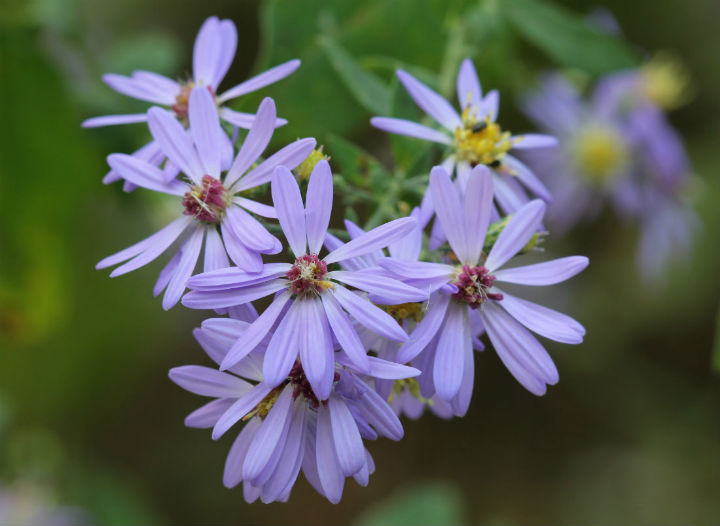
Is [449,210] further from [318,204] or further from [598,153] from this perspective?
[598,153]

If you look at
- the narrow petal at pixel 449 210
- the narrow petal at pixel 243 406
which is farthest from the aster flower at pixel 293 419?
the narrow petal at pixel 449 210

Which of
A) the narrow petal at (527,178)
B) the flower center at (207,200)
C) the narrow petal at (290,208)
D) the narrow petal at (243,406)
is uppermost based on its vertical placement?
the narrow petal at (527,178)

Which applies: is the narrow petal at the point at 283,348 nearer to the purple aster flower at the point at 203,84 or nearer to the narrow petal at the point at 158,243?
the narrow petal at the point at 158,243

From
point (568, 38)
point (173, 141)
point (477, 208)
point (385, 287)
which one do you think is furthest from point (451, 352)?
point (568, 38)

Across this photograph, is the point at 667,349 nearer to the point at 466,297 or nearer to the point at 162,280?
the point at 466,297

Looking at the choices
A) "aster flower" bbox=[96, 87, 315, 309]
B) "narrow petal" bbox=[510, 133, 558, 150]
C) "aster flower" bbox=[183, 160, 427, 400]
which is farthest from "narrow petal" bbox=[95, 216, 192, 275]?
"narrow petal" bbox=[510, 133, 558, 150]

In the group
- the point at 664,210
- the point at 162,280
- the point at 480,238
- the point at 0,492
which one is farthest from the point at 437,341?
the point at 0,492
